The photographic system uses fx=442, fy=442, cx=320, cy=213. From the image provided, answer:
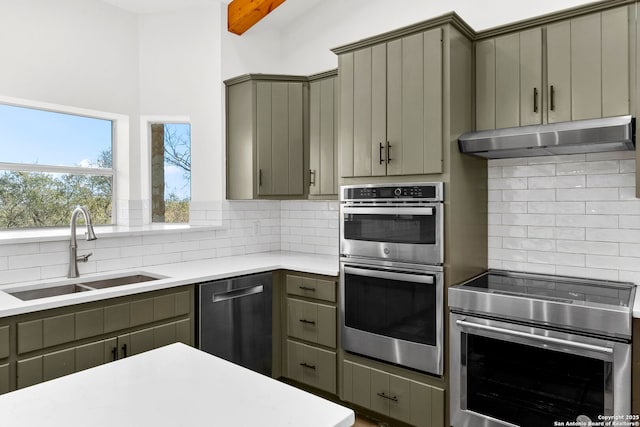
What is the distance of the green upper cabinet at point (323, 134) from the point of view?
3380 mm

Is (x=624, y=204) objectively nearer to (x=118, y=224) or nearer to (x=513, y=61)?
(x=513, y=61)

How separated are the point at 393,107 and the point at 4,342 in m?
2.33

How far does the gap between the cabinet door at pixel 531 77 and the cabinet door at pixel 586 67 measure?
165mm

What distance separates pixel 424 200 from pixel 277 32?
2.49 meters

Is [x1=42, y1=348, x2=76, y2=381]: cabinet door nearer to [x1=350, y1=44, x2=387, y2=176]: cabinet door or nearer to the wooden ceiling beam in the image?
[x1=350, y1=44, x2=387, y2=176]: cabinet door

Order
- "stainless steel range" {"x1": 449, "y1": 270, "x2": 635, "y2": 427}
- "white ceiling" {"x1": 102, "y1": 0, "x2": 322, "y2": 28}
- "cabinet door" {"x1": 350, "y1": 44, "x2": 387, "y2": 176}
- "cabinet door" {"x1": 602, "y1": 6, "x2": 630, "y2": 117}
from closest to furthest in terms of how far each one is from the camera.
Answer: "stainless steel range" {"x1": 449, "y1": 270, "x2": 635, "y2": 427}
"cabinet door" {"x1": 602, "y1": 6, "x2": 630, "y2": 117}
"cabinet door" {"x1": 350, "y1": 44, "x2": 387, "y2": 176}
"white ceiling" {"x1": 102, "y1": 0, "x2": 322, "y2": 28}

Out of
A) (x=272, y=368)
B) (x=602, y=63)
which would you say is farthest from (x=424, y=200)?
(x=272, y=368)

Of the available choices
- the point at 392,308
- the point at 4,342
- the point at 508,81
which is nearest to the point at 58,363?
the point at 4,342

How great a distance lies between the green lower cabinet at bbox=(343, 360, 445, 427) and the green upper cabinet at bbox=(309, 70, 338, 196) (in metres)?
1.33

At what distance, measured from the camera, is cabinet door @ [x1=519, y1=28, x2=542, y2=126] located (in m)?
2.45

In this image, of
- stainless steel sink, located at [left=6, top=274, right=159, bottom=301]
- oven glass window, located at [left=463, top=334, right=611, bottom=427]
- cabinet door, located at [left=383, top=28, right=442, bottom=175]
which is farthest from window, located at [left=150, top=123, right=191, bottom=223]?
oven glass window, located at [left=463, top=334, right=611, bottom=427]

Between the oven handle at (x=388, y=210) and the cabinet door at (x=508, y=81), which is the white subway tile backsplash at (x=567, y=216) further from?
the oven handle at (x=388, y=210)

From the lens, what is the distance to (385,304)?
8.83ft

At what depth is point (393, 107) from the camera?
8.77 ft
